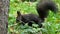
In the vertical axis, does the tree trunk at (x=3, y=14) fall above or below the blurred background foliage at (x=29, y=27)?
above

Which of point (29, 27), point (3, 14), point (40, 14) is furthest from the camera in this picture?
point (40, 14)

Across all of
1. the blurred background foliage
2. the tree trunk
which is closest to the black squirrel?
the blurred background foliage

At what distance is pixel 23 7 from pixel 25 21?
4.87 feet

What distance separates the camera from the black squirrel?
19.6 ft

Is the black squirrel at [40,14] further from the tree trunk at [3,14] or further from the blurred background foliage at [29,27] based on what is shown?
the tree trunk at [3,14]

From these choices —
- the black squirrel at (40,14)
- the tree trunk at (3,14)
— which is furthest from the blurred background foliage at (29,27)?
the tree trunk at (3,14)

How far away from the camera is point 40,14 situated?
634cm

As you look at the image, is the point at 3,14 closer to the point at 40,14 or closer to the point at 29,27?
the point at 29,27

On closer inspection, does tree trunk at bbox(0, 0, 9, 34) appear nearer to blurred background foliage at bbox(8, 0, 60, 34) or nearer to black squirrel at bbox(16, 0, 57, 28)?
blurred background foliage at bbox(8, 0, 60, 34)

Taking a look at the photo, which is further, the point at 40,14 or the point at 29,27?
the point at 40,14

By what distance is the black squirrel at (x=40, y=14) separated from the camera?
5.99 meters

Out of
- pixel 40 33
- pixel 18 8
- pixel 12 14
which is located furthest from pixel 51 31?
pixel 18 8

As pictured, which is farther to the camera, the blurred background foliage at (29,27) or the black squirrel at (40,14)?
the black squirrel at (40,14)

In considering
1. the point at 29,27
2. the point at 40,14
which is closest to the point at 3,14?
the point at 29,27
